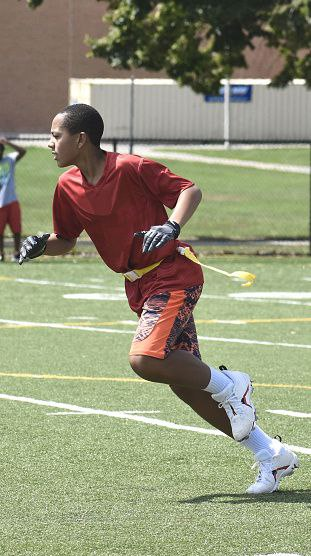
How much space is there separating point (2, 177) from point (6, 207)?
0.45 metres

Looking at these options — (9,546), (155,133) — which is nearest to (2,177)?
Answer: (9,546)

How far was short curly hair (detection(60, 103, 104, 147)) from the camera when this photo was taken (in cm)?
654

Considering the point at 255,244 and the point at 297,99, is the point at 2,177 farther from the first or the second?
the point at 297,99

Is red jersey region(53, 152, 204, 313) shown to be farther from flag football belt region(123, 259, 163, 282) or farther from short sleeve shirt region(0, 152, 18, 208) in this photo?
short sleeve shirt region(0, 152, 18, 208)

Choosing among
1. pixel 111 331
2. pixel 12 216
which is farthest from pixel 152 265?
pixel 12 216

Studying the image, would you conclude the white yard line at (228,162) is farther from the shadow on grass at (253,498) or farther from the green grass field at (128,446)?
the shadow on grass at (253,498)

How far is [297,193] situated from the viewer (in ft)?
127

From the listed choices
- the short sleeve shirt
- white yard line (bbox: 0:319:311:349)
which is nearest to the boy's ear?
white yard line (bbox: 0:319:311:349)

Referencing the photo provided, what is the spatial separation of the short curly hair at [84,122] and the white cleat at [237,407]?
134 cm

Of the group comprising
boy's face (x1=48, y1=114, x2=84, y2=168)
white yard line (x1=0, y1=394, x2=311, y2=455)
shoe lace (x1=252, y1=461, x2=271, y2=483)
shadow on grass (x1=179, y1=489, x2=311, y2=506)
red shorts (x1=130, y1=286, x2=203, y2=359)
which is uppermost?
boy's face (x1=48, y1=114, x2=84, y2=168)

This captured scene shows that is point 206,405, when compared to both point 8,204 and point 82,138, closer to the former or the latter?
point 82,138

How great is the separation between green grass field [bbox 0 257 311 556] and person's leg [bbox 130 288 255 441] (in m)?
→ 0.40

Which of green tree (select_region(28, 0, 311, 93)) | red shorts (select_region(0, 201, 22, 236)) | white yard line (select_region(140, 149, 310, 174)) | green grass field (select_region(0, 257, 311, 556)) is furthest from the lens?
white yard line (select_region(140, 149, 310, 174))

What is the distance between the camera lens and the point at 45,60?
206 ft
